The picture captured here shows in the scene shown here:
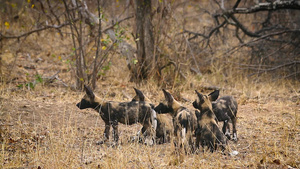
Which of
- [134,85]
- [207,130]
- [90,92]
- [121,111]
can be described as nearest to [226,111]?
[207,130]

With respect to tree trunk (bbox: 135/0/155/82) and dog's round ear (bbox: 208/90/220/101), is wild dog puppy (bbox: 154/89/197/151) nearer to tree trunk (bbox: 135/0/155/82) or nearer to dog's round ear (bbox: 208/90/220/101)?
dog's round ear (bbox: 208/90/220/101)

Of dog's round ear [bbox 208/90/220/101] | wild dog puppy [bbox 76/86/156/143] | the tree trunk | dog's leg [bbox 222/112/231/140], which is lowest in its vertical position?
dog's leg [bbox 222/112/231/140]

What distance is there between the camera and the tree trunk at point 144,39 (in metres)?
7.43

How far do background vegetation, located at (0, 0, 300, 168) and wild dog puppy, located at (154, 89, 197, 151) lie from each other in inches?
8.0

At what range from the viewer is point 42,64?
374 inches

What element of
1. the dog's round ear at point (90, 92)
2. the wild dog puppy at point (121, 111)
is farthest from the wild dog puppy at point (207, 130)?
the dog's round ear at point (90, 92)

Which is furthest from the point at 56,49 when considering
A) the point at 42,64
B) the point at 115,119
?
the point at 115,119

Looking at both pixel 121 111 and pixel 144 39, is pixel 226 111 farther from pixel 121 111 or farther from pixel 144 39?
pixel 144 39

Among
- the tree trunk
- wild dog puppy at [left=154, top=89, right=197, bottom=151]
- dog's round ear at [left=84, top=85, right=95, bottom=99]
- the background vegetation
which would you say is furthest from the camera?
the tree trunk

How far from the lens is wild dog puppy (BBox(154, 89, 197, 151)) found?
153 inches

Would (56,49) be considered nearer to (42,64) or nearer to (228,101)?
(42,64)

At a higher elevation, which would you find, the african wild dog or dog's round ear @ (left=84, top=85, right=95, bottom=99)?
dog's round ear @ (left=84, top=85, right=95, bottom=99)

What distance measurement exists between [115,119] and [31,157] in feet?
3.65

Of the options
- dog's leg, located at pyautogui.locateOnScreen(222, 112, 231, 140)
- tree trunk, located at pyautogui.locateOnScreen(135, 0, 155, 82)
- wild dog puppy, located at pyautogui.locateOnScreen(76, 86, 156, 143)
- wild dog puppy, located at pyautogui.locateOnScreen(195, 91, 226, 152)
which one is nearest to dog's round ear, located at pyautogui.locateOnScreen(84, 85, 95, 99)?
wild dog puppy, located at pyautogui.locateOnScreen(76, 86, 156, 143)
